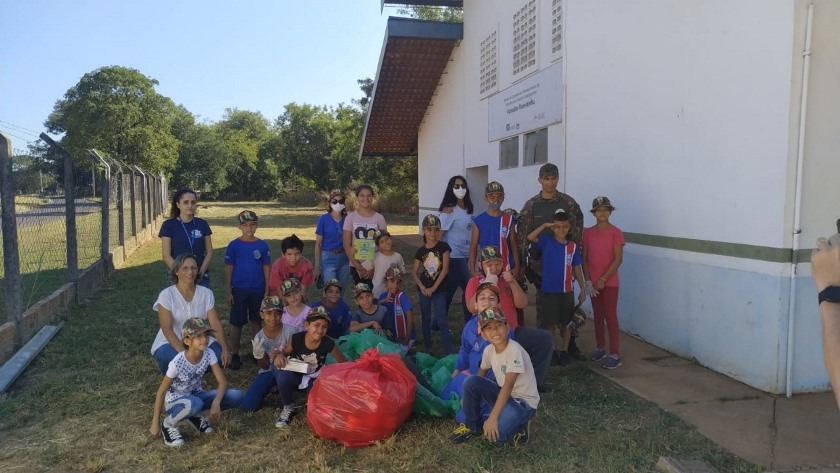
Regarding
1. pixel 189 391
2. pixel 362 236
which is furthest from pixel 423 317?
pixel 189 391

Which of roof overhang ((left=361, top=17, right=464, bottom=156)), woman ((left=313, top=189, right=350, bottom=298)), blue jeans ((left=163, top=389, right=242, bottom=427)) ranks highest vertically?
roof overhang ((left=361, top=17, right=464, bottom=156))

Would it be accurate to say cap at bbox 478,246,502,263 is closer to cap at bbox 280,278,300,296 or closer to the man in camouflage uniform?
the man in camouflage uniform

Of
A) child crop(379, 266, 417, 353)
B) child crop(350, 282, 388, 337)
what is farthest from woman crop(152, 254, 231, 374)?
child crop(379, 266, 417, 353)

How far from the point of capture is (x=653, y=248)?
5773mm

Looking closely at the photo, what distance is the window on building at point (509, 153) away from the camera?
29.9ft

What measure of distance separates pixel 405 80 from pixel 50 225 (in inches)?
298

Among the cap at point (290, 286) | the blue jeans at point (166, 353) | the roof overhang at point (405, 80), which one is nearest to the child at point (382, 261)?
the cap at point (290, 286)

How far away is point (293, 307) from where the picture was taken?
15.2 feet

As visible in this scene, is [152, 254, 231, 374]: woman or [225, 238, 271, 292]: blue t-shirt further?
[225, 238, 271, 292]: blue t-shirt

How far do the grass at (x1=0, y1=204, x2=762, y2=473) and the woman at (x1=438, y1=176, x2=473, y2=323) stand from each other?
138 centimetres

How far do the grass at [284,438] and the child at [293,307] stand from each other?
27.1 inches

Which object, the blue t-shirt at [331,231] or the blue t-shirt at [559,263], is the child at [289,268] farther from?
the blue t-shirt at [559,263]

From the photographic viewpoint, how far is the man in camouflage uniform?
17.3ft

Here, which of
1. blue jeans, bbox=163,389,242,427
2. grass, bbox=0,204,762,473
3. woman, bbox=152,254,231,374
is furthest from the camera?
woman, bbox=152,254,231,374
